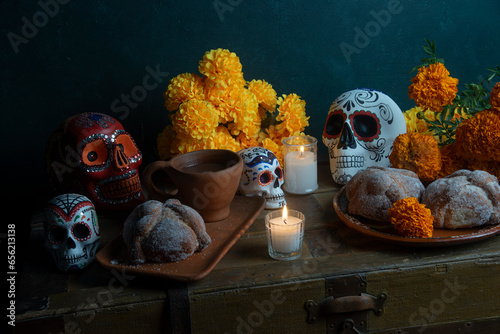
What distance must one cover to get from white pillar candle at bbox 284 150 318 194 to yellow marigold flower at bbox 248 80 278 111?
18 centimetres

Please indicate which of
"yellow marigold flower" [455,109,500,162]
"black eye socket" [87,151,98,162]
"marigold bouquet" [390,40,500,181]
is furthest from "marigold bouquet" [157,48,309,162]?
"yellow marigold flower" [455,109,500,162]

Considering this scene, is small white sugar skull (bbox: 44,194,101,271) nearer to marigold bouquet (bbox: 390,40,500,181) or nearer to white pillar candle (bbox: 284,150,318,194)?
white pillar candle (bbox: 284,150,318,194)

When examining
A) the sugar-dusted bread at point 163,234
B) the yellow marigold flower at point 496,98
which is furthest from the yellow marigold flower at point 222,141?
the yellow marigold flower at point 496,98

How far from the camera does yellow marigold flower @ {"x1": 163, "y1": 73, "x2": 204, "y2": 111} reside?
4.14ft

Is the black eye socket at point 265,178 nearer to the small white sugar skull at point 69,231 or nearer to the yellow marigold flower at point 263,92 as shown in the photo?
the yellow marigold flower at point 263,92

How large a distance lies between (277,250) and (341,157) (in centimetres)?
39

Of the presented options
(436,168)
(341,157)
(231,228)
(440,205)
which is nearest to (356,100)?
(341,157)

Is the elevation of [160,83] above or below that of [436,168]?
above

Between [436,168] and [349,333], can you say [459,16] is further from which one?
[349,333]

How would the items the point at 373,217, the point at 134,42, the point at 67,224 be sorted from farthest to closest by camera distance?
the point at 134,42
the point at 373,217
the point at 67,224

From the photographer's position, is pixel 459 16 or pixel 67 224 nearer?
pixel 67 224

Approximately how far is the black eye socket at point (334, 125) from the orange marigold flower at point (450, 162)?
0.88 ft

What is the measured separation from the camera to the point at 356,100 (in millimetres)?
1272

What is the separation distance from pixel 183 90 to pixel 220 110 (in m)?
0.11
